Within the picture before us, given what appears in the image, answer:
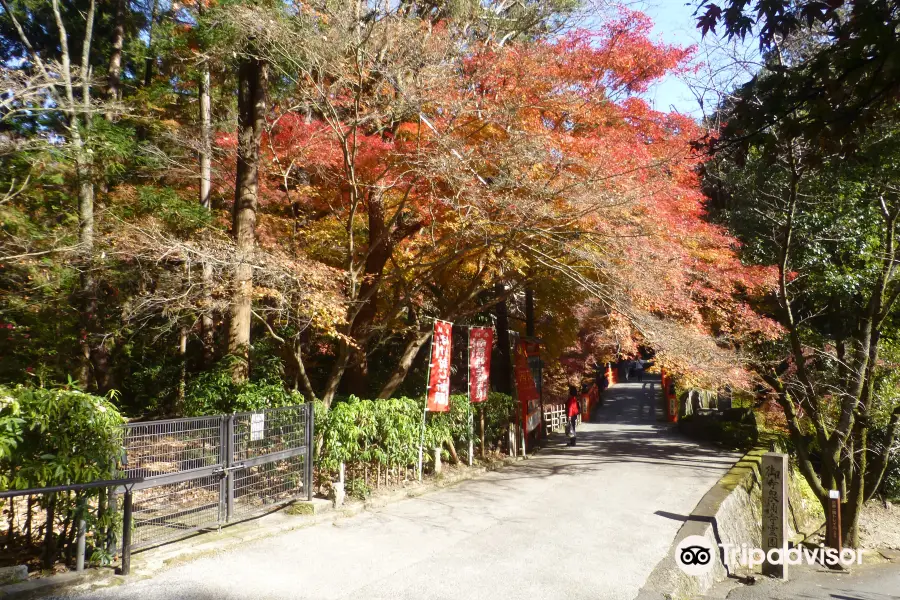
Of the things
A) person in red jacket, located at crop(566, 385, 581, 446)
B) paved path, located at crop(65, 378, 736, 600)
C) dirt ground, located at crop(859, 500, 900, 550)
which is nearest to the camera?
paved path, located at crop(65, 378, 736, 600)

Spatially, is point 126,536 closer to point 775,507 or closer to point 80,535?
point 80,535

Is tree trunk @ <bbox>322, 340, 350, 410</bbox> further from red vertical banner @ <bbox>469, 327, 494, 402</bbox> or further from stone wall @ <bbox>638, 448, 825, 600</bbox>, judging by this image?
stone wall @ <bbox>638, 448, 825, 600</bbox>

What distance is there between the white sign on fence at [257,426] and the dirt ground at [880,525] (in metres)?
13.0

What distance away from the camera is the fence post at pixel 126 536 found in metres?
5.71

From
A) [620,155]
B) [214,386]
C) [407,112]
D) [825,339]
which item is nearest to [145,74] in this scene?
[407,112]

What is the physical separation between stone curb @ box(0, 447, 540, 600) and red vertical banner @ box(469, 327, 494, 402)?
9.63 feet

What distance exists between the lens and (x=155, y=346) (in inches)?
560

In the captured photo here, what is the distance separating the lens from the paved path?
5930mm

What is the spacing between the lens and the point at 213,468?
Result: 6.99m

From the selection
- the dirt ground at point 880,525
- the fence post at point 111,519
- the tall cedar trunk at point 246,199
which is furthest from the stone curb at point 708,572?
the tall cedar trunk at point 246,199

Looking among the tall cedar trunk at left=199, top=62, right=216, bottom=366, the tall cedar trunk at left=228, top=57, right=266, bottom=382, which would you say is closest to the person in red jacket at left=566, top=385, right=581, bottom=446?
the tall cedar trunk at left=199, top=62, right=216, bottom=366

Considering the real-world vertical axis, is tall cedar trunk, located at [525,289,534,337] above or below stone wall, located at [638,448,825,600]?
above

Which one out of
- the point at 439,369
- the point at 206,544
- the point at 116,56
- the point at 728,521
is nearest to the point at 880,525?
the point at 728,521

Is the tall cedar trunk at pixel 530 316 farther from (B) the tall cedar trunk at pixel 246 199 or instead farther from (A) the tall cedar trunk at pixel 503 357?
(B) the tall cedar trunk at pixel 246 199
